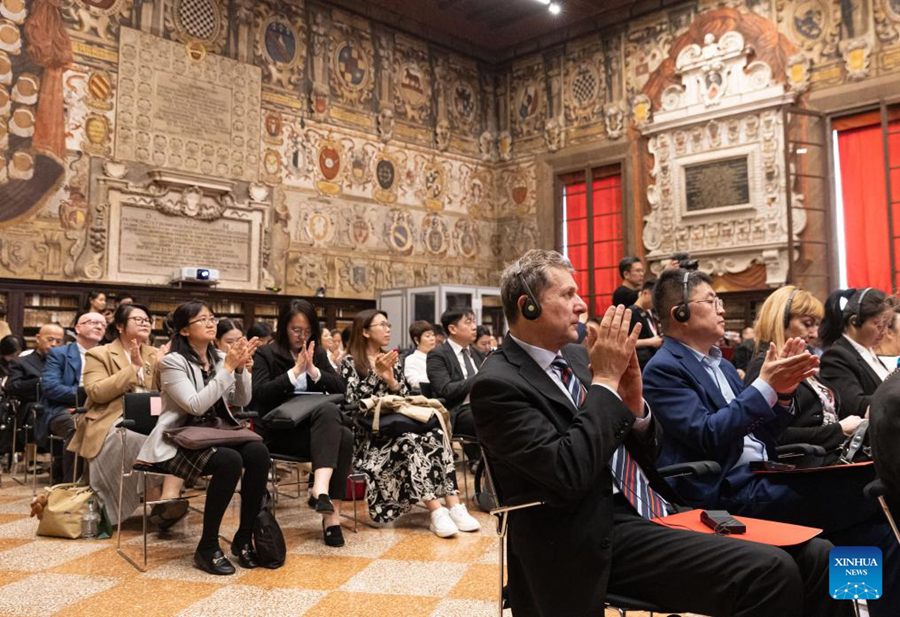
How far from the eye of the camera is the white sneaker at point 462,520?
15.9 ft

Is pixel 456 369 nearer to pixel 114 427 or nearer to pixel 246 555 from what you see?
pixel 246 555

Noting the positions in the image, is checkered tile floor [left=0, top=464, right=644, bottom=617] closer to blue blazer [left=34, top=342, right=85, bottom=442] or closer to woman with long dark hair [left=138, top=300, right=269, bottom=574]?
woman with long dark hair [left=138, top=300, right=269, bottom=574]

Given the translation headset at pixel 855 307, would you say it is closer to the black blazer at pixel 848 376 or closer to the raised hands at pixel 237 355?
the black blazer at pixel 848 376

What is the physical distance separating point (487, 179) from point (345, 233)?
13.5 ft

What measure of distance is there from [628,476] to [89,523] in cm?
392

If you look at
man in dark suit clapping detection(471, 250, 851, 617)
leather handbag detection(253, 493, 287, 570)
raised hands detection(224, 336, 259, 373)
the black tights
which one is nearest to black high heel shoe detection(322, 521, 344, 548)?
leather handbag detection(253, 493, 287, 570)

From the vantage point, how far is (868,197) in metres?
11.5

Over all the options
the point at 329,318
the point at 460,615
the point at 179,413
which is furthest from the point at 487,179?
the point at 460,615

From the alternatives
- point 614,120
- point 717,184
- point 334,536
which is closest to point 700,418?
point 334,536

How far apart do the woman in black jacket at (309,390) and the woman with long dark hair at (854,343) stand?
9.84ft

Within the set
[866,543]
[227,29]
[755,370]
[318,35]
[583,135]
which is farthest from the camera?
[583,135]

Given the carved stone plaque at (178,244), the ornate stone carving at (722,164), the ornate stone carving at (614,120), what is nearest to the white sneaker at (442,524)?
the carved stone plaque at (178,244)

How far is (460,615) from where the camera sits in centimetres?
314

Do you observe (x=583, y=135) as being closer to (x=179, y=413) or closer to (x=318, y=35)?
(x=318, y=35)
